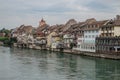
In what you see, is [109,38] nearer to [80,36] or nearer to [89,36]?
[89,36]

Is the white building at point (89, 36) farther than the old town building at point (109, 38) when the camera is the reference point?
Yes

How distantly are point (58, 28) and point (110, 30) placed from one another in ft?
122

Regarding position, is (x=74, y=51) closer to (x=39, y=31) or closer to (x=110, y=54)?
(x=110, y=54)

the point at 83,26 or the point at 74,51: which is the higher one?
the point at 83,26

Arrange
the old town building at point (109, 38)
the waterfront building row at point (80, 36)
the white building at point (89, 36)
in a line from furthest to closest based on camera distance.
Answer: the white building at point (89, 36) < the waterfront building row at point (80, 36) < the old town building at point (109, 38)

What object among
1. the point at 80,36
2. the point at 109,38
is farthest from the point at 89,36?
the point at 109,38

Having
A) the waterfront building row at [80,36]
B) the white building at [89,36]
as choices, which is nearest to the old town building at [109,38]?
the waterfront building row at [80,36]

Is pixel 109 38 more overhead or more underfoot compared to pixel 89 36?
A: more underfoot

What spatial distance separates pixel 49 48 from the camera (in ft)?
314

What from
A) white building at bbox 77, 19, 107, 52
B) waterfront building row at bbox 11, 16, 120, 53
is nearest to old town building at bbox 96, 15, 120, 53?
waterfront building row at bbox 11, 16, 120, 53

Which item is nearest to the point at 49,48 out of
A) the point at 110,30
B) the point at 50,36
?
the point at 50,36

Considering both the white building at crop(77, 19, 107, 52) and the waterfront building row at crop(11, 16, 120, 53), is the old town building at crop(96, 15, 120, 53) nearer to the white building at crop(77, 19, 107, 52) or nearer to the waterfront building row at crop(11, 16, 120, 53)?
the waterfront building row at crop(11, 16, 120, 53)

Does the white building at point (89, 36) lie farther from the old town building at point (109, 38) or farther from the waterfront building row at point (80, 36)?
the old town building at point (109, 38)

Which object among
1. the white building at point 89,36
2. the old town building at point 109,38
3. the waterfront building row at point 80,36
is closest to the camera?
the old town building at point 109,38
